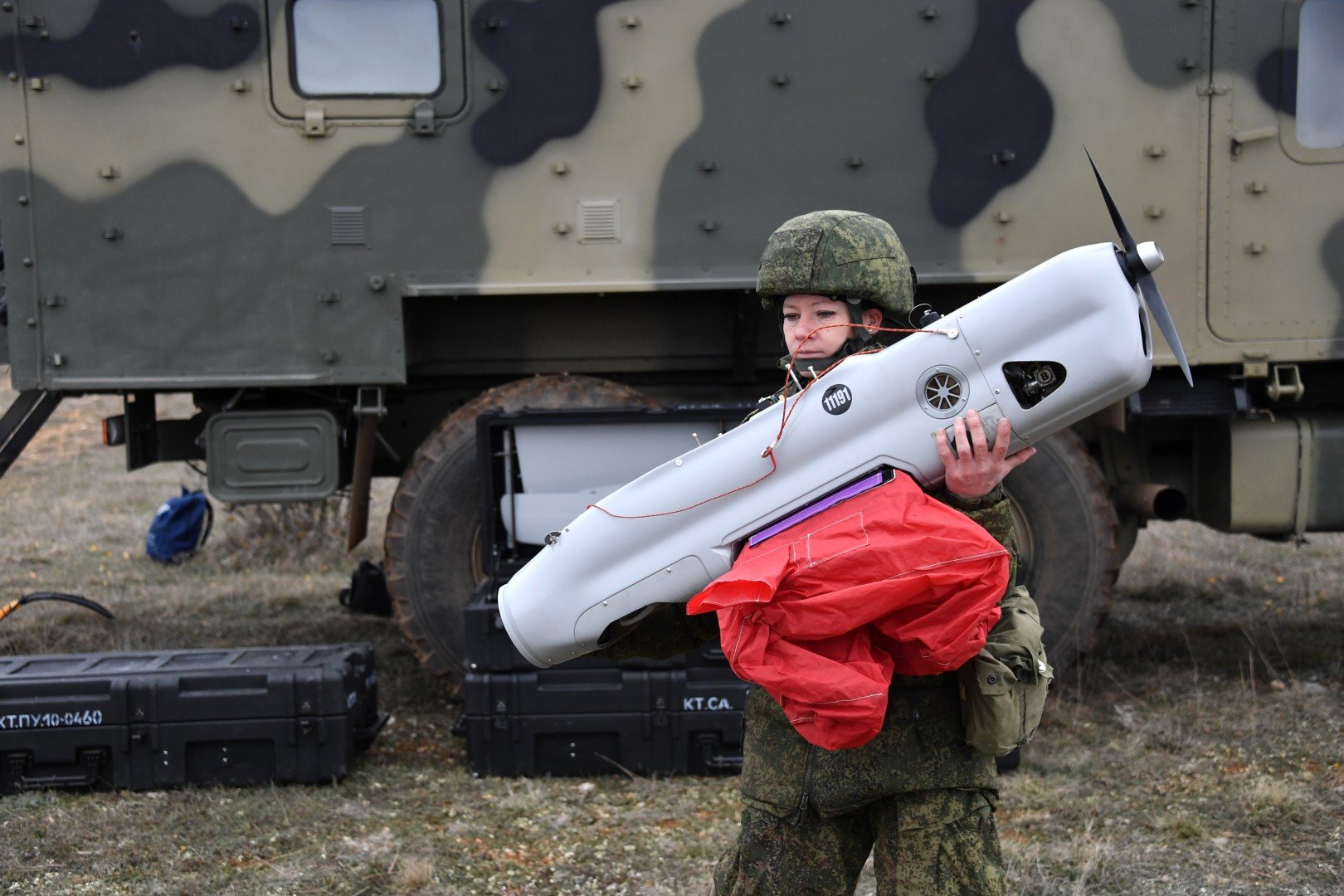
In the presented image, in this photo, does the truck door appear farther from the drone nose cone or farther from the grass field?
the drone nose cone

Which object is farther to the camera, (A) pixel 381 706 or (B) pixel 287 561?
(B) pixel 287 561

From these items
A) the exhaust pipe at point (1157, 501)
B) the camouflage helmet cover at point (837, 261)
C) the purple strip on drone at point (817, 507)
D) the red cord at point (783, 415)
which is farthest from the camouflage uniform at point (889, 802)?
the exhaust pipe at point (1157, 501)

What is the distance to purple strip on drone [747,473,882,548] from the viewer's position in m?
2.02

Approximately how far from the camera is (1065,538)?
15.6ft

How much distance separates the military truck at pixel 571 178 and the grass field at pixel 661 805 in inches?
22.7

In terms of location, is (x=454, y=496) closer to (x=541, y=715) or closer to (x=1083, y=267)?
(x=541, y=715)

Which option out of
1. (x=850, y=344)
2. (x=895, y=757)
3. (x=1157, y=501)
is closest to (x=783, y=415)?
(x=850, y=344)

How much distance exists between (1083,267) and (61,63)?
13.0 ft

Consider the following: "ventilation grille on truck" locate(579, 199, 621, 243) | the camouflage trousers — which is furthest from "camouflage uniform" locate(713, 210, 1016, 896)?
"ventilation grille on truck" locate(579, 199, 621, 243)

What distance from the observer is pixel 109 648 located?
224 inches

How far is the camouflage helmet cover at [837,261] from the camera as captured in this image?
7.01 ft

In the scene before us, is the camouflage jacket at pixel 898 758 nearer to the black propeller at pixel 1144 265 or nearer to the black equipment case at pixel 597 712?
the black propeller at pixel 1144 265

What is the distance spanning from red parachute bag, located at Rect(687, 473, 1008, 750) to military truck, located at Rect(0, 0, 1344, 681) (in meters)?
2.86

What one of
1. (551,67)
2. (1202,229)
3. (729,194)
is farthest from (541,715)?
(1202,229)
